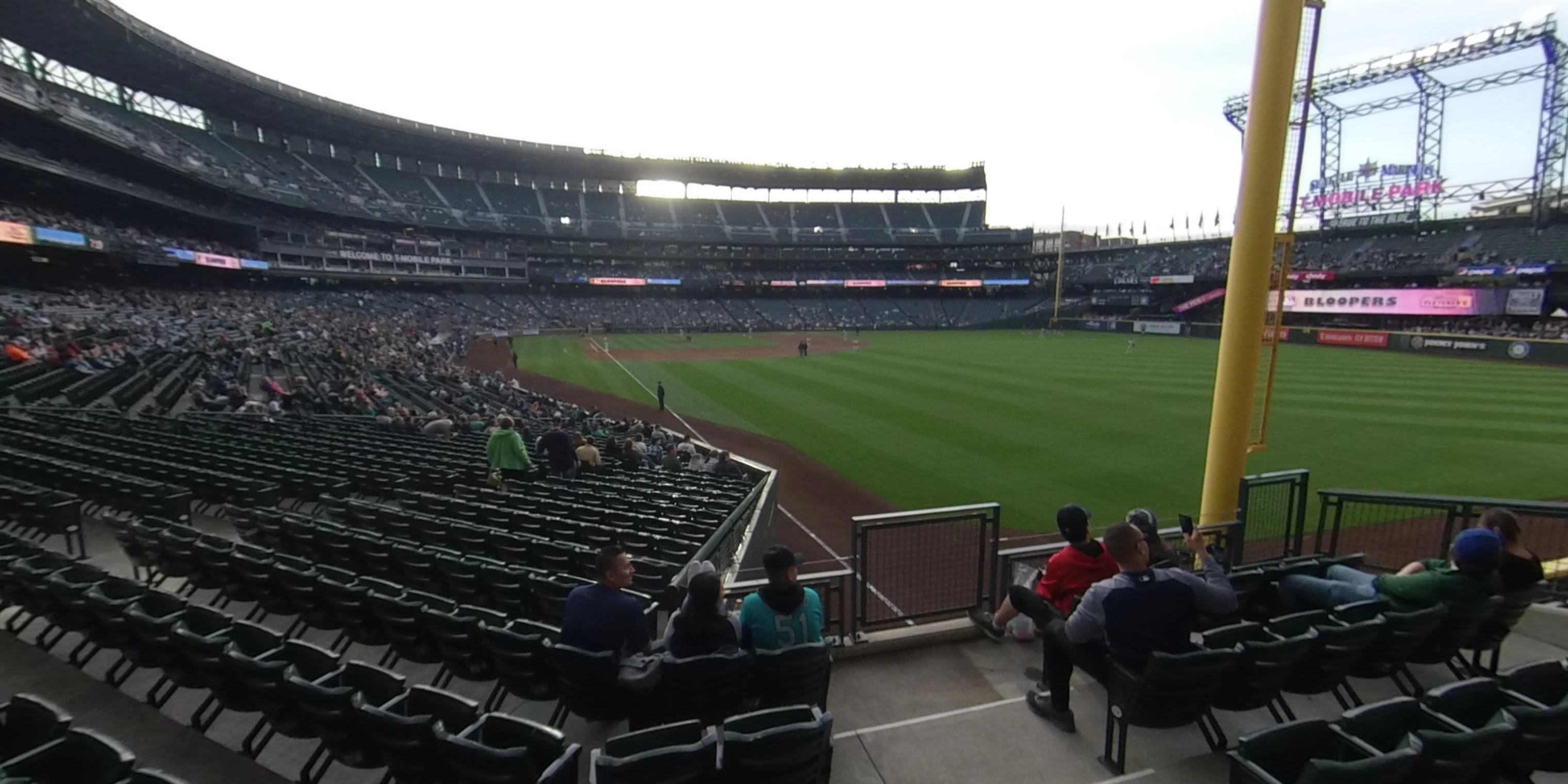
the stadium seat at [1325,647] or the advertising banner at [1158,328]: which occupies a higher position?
the advertising banner at [1158,328]

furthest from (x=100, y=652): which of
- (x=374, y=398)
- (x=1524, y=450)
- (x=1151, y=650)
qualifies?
(x=1524, y=450)

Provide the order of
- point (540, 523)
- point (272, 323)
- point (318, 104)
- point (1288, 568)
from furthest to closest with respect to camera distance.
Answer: point (318, 104)
point (272, 323)
point (540, 523)
point (1288, 568)

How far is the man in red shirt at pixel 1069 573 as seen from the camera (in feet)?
15.9

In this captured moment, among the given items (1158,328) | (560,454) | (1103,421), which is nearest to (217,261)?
(560,454)

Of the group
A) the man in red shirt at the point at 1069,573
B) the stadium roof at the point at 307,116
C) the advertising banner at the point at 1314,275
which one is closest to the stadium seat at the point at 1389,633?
the man in red shirt at the point at 1069,573

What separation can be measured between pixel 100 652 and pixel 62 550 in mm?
4023

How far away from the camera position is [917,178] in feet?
295

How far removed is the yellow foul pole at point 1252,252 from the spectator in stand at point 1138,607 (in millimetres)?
3464

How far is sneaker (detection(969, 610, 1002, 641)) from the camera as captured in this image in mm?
5789

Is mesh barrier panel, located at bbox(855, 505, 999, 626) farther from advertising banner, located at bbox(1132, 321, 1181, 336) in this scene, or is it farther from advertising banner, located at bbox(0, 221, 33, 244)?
advertising banner, located at bbox(1132, 321, 1181, 336)

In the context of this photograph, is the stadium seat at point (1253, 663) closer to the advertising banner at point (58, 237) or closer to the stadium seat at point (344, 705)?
the stadium seat at point (344, 705)

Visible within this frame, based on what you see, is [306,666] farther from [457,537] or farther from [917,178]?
[917,178]

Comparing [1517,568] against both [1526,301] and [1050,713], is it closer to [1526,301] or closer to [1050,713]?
[1050,713]

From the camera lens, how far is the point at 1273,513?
38.5 ft
